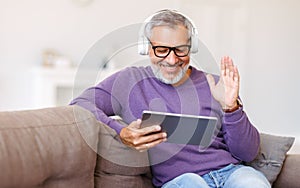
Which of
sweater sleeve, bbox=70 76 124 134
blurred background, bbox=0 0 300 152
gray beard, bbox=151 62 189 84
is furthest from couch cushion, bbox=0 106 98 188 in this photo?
blurred background, bbox=0 0 300 152

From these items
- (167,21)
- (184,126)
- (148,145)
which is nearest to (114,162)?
(148,145)

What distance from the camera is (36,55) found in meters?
4.07

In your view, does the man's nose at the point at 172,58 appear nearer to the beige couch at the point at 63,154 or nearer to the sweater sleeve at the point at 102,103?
the sweater sleeve at the point at 102,103

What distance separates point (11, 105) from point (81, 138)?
287 cm

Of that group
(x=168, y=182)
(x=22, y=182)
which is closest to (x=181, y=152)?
(x=168, y=182)

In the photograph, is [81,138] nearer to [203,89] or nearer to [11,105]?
[203,89]

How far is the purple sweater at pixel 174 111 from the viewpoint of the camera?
1564 millimetres

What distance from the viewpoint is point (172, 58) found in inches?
64.0

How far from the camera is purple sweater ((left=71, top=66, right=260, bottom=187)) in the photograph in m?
1.56

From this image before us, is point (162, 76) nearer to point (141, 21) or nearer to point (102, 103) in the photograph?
point (102, 103)

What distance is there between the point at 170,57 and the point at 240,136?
378 mm

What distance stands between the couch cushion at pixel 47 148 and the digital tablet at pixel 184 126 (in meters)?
0.19

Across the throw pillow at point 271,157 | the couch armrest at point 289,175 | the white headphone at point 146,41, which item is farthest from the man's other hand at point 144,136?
the couch armrest at point 289,175

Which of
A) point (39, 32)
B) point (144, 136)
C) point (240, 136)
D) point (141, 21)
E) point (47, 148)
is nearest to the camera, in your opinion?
point (47, 148)
